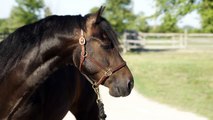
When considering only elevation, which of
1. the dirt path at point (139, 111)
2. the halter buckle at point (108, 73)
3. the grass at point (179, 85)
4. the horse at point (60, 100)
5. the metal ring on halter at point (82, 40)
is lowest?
the grass at point (179, 85)

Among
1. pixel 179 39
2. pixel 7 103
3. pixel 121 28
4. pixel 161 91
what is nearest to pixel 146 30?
pixel 121 28

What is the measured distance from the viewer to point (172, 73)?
16344 mm

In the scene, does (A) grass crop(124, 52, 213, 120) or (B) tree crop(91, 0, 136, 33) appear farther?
(B) tree crop(91, 0, 136, 33)

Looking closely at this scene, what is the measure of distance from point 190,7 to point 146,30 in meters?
36.9

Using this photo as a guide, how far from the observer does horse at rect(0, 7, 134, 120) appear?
3.23m

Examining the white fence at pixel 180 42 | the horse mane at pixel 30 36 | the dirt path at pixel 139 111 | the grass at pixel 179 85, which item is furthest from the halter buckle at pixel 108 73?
the white fence at pixel 180 42

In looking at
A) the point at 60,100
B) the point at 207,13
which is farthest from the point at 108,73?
the point at 207,13

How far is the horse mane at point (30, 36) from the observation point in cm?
335

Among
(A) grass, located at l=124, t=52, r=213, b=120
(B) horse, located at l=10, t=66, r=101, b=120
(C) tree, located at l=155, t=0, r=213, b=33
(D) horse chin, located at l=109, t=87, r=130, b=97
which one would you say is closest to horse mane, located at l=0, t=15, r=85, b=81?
(B) horse, located at l=10, t=66, r=101, b=120

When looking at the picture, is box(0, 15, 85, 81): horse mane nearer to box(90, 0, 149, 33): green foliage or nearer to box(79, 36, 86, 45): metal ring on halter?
box(79, 36, 86, 45): metal ring on halter

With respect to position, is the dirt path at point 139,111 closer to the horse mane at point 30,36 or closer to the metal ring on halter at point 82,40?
the horse mane at point 30,36

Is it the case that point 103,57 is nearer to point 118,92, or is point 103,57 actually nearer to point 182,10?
point 118,92

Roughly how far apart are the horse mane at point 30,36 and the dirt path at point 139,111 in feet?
13.7

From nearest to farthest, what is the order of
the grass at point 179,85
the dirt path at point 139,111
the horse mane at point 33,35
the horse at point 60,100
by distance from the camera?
the horse mane at point 33,35 < the horse at point 60,100 < the dirt path at point 139,111 < the grass at point 179,85
